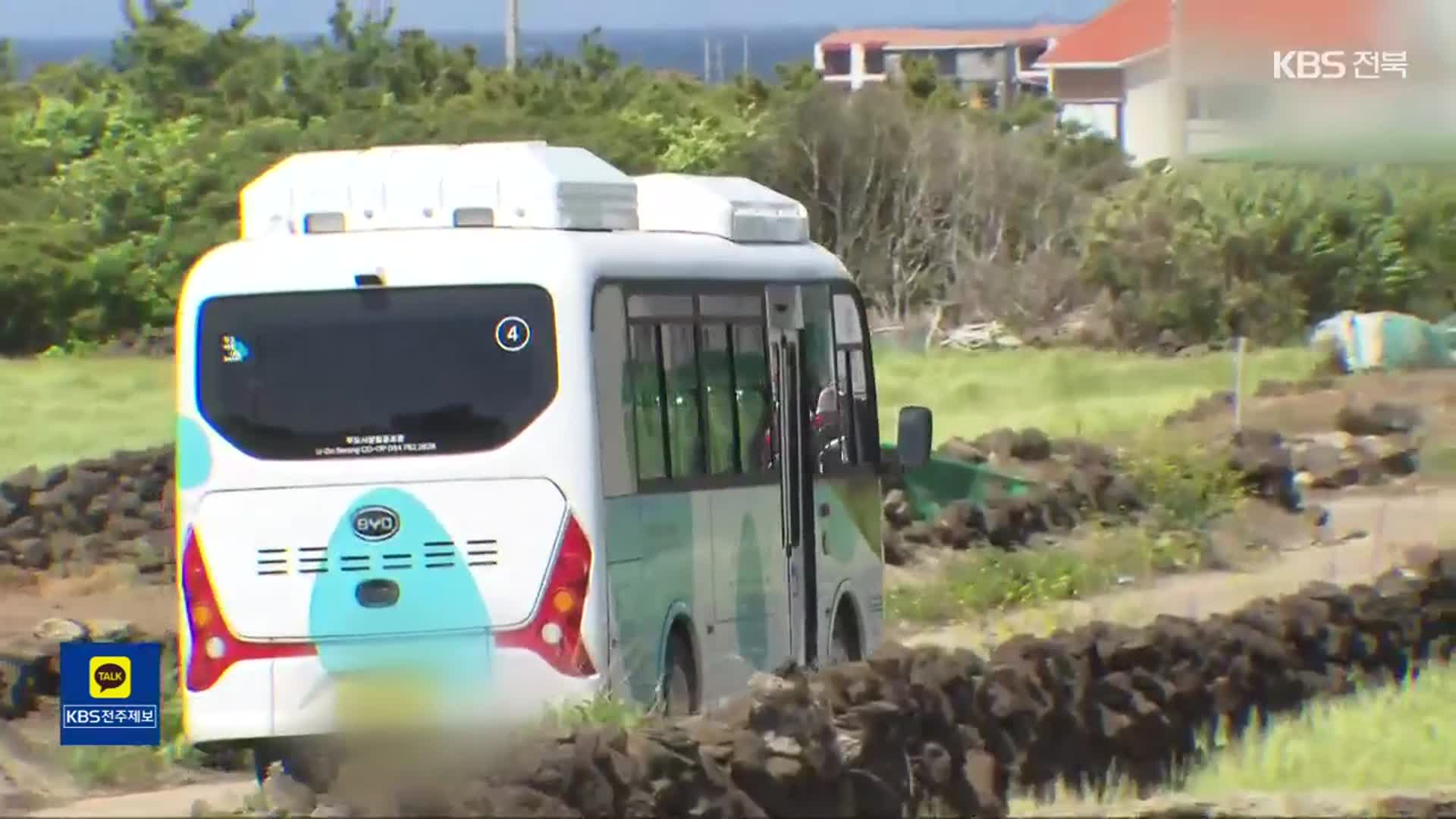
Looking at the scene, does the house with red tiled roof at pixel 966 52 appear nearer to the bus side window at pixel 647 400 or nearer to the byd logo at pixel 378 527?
the bus side window at pixel 647 400

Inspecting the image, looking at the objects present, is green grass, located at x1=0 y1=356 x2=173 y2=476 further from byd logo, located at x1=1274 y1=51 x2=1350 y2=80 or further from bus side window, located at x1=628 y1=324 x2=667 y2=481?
bus side window, located at x1=628 y1=324 x2=667 y2=481

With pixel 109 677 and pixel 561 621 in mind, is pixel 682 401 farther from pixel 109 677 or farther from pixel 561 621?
pixel 109 677

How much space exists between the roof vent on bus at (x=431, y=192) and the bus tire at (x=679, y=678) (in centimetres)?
219

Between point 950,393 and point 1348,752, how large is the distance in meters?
31.0

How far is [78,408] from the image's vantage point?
4466cm

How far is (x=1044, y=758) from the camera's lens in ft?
44.3

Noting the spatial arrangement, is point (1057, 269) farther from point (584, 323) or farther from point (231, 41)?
point (584, 323)

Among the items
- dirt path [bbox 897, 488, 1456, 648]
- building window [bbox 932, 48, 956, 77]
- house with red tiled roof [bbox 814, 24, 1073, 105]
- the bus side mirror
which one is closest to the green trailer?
dirt path [bbox 897, 488, 1456, 648]

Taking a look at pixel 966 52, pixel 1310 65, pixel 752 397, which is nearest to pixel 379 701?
pixel 752 397

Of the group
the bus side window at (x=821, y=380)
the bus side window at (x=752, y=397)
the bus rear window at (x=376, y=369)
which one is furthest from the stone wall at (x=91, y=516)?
the bus rear window at (x=376, y=369)

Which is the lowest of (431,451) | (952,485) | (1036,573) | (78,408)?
(1036,573)

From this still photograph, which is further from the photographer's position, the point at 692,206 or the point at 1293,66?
the point at 1293,66

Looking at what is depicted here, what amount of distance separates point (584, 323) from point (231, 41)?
6132cm

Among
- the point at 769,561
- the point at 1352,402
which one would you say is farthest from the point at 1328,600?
the point at 1352,402
